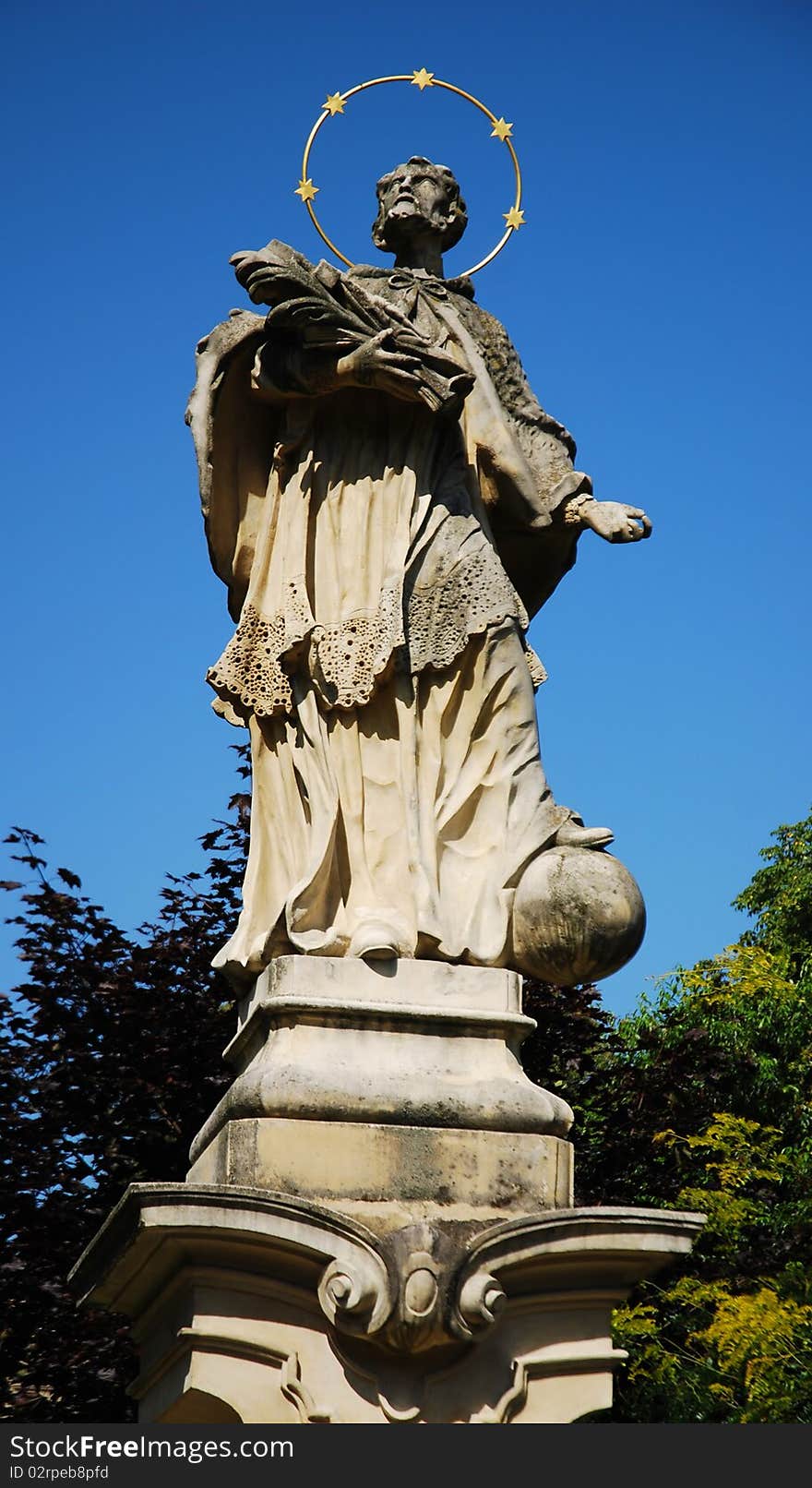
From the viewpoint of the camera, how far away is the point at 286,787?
21.5 feet

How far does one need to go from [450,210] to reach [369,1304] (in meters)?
4.15

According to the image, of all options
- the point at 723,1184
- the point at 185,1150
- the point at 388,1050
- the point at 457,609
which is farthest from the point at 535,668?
the point at 723,1184

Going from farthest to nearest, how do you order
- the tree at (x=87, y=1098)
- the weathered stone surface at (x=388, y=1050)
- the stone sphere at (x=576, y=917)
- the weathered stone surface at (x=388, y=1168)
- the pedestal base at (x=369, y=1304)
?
1. the tree at (x=87, y=1098)
2. the stone sphere at (x=576, y=917)
3. the weathered stone surface at (x=388, y=1050)
4. the weathered stone surface at (x=388, y=1168)
5. the pedestal base at (x=369, y=1304)

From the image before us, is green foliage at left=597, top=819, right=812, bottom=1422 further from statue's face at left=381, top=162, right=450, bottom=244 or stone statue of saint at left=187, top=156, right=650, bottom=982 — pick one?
statue's face at left=381, top=162, right=450, bottom=244

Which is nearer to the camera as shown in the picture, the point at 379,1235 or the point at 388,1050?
the point at 379,1235

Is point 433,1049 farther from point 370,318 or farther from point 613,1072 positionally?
point 613,1072

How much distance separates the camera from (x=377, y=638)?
6.41m

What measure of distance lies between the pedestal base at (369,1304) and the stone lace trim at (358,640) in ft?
6.02

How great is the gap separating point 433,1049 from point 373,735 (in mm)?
1123

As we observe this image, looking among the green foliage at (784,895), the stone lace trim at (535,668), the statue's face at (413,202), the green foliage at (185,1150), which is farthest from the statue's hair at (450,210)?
the green foliage at (784,895)

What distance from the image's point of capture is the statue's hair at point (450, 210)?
24.1 feet

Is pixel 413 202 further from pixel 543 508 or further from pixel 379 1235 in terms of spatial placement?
pixel 379 1235

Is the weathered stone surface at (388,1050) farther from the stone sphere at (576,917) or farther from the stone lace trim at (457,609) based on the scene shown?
the stone lace trim at (457,609)

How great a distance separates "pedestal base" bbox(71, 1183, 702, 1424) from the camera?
5.39 m
